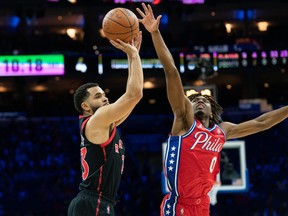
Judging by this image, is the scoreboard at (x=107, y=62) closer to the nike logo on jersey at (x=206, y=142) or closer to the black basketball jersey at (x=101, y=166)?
the nike logo on jersey at (x=206, y=142)

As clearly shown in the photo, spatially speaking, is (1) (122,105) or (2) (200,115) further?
(2) (200,115)

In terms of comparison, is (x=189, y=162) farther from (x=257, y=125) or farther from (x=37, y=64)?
(x=37, y=64)

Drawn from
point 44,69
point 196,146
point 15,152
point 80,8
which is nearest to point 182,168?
point 196,146

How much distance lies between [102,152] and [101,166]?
0.10m

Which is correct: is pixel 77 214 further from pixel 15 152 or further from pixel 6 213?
pixel 15 152

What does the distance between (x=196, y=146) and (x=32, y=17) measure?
1796cm

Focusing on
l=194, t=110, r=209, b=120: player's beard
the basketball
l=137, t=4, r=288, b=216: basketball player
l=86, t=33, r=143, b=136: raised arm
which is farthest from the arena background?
l=86, t=33, r=143, b=136: raised arm

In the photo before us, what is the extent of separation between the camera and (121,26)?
4496mm

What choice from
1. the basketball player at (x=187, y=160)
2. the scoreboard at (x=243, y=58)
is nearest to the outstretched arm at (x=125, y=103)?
the basketball player at (x=187, y=160)

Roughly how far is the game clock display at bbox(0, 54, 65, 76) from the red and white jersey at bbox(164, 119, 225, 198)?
12.8 meters

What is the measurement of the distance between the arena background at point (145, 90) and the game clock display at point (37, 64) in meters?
0.06

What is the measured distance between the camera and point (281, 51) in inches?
690

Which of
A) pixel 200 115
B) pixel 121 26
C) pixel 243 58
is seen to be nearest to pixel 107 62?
pixel 243 58

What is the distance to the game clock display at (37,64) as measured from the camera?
55.9 feet
